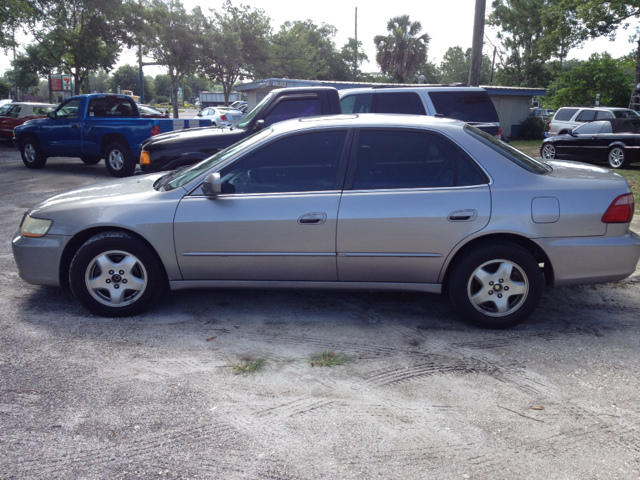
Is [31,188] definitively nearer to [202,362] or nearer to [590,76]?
[202,362]

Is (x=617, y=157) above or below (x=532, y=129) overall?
below

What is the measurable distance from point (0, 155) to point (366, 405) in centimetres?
1784

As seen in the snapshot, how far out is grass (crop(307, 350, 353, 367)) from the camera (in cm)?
373

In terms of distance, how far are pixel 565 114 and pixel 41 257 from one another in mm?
18802

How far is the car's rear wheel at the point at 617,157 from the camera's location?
48.1ft

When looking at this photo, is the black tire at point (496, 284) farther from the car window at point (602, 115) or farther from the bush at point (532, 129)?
the bush at point (532, 129)

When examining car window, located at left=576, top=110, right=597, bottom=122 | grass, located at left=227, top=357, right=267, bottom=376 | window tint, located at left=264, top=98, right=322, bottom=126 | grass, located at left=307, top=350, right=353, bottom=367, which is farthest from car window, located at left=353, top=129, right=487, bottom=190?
car window, located at left=576, top=110, right=597, bottom=122

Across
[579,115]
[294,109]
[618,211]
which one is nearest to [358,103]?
[294,109]

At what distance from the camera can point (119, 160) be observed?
1280 cm

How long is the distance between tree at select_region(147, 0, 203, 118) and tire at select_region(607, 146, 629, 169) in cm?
A: 2430

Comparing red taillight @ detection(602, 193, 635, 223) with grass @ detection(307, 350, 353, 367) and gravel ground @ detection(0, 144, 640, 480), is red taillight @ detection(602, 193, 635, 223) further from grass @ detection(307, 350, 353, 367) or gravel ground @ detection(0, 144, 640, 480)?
grass @ detection(307, 350, 353, 367)

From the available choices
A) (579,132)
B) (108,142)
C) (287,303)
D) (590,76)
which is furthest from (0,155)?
(590,76)

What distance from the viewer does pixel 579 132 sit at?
52.3ft

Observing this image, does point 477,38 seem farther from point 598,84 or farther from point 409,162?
point 598,84
